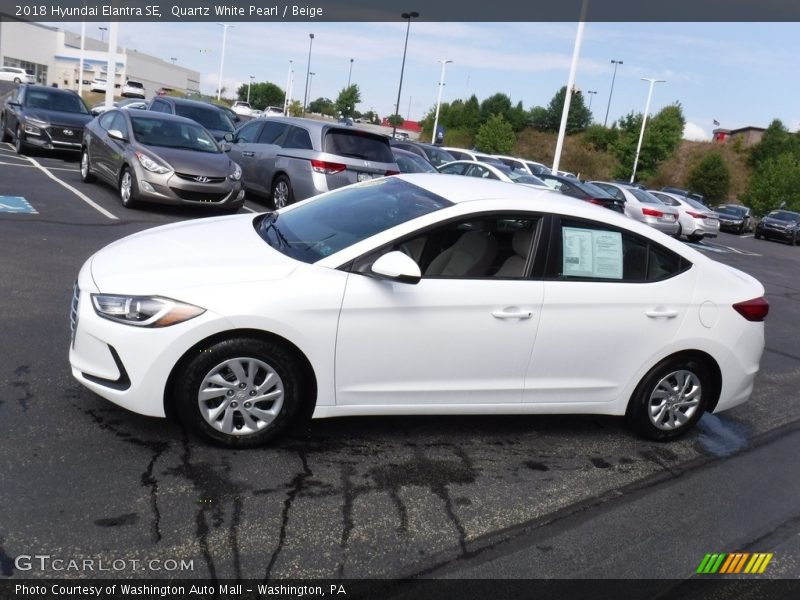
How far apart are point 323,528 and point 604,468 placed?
6.38 ft

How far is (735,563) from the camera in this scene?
3654mm

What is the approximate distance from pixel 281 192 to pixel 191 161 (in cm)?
200

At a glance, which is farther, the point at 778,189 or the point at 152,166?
the point at 778,189

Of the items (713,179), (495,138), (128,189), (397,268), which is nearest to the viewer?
(397,268)

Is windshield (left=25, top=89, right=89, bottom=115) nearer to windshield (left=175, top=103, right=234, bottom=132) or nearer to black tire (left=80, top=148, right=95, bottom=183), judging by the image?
windshield (left=175, top=103, right=234, bottom=132)

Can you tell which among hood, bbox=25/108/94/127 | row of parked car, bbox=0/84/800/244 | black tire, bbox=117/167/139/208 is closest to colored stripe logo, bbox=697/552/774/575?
row of parked car, bbox=0/84/800/244

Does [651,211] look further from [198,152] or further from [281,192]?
[198,152]

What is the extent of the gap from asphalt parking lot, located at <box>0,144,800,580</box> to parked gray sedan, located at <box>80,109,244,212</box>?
19.1 ft

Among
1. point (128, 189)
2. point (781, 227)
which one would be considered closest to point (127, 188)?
point (128, 189)

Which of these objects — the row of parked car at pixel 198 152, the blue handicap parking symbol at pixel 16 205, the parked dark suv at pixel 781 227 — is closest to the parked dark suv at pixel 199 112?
the row of parked car at pixel 198 152

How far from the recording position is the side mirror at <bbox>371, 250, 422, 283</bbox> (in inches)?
157

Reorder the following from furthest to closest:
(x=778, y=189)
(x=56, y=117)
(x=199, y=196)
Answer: (x=778, y=189) < (x=56, y=117) < (x=199, y=196)

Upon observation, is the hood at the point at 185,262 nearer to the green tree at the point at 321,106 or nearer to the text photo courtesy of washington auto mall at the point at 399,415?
the text photo courtesy of washington auto mall at the point at 399,415

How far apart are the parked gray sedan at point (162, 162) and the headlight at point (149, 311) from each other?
25.3 feet
